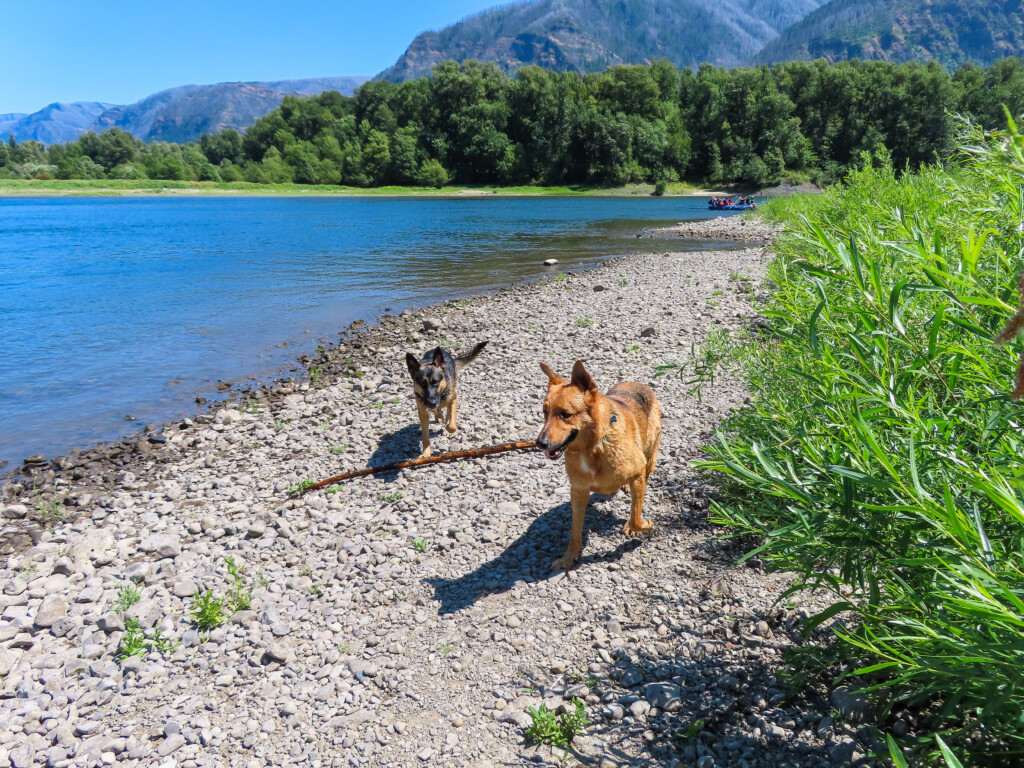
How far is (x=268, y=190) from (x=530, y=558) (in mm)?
115497

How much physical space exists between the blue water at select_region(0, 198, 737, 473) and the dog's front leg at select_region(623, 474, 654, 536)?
30.7 ft

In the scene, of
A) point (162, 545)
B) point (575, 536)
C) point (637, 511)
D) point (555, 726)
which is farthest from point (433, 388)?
point (555, 726)

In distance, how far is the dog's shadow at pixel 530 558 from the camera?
5109mm

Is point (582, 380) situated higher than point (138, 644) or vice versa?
point (582, 380)

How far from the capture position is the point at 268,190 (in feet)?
343

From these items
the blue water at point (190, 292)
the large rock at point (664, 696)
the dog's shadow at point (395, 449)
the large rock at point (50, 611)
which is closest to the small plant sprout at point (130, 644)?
the large rock at point (50, 611)

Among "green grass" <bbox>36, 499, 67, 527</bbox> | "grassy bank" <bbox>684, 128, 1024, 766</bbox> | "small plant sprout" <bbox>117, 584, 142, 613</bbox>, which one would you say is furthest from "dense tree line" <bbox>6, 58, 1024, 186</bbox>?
"small plant sprout" <bbox>117, 584, 142, 613</bbox>

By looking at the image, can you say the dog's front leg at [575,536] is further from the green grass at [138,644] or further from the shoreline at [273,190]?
the shoreline at [273,190]

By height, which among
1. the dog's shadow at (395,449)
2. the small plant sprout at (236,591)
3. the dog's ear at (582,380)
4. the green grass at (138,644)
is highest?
the dog's ear at (582,380)

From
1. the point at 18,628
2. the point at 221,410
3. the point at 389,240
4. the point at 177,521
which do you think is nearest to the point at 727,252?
the point at 389,240

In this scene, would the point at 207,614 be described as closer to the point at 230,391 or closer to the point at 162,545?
the point at 162,545

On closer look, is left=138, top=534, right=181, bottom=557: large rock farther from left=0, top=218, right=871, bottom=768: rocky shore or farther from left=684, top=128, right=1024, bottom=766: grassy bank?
left=684, top=128, right=1024, bottom=766: grassy bank

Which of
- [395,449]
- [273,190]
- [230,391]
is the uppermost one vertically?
[273,190]

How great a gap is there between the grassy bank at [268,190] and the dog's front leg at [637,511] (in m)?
92.4
